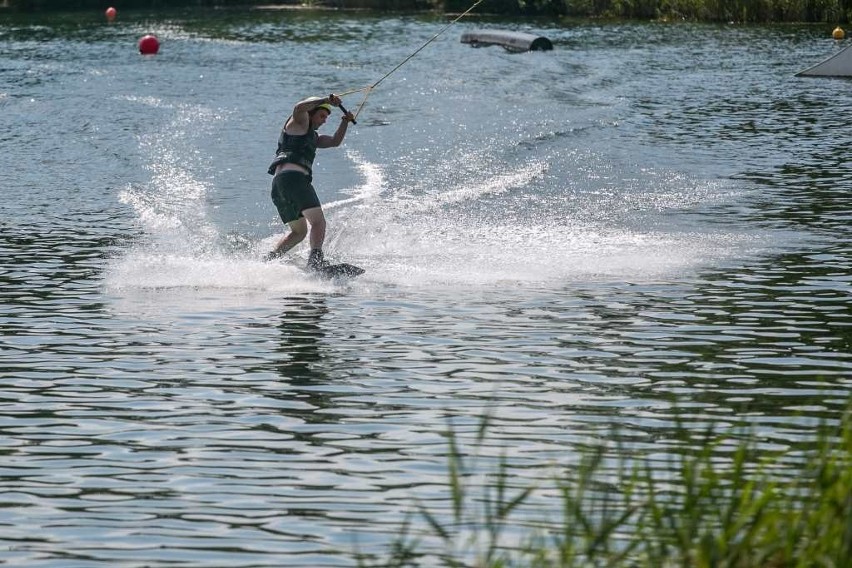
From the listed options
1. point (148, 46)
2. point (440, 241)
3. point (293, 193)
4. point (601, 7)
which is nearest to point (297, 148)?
point (293, 193)

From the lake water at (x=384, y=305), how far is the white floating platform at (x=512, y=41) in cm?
993

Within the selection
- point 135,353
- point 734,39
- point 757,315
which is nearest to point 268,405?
point 135,353

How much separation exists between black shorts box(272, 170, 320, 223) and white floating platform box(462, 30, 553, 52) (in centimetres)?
2715

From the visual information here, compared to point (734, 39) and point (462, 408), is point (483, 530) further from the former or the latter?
point (734, 39)

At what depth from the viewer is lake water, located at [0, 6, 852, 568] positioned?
815 centimetres

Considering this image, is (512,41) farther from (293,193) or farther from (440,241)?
(293,193)

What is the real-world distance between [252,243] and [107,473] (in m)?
8.82

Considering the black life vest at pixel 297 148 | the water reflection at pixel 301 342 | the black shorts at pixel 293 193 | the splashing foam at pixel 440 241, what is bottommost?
the splashing foam at pixel 440 241

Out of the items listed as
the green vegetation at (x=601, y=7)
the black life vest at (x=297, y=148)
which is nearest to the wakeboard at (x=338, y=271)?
the black life vest at (x=297, y=148)

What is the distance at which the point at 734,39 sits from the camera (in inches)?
1705

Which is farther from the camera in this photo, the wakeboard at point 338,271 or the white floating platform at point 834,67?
the white floating platform at point 834,67

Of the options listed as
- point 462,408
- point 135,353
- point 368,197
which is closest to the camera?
point 462,408

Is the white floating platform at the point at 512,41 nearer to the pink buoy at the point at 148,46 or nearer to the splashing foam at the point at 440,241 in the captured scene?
the pink buoy at the point at 148,46

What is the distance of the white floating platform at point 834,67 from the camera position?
1340 inches
